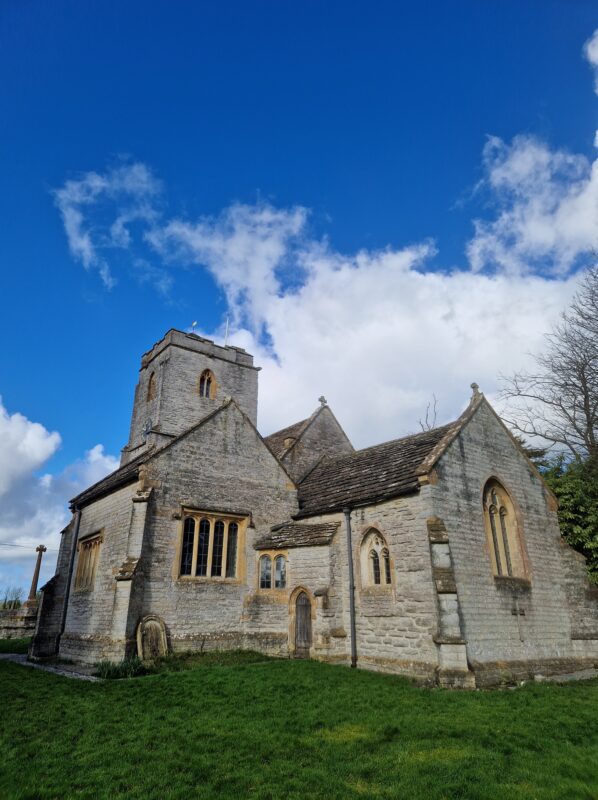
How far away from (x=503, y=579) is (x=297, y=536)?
24.0 feet

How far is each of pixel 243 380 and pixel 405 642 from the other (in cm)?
1751

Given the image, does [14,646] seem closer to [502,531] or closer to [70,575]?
[70,575]

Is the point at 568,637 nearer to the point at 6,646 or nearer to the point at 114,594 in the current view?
the point at 114,594

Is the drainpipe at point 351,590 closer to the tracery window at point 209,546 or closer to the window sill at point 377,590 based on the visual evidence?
the window sill at point 377,590

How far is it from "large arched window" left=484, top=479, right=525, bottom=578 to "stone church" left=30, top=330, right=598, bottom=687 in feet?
0.24

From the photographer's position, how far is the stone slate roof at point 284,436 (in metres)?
27.0

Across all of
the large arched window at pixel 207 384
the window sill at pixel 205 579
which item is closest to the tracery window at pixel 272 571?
the window sill at pixel 205 579

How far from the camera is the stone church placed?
15172 millimetres

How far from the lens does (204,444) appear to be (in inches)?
786

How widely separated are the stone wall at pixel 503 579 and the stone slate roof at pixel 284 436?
11039 mm

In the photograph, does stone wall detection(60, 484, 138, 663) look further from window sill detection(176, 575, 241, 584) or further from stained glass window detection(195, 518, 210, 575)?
stained glass window detection(195, 518, 210, 575)

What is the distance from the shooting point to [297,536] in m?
19.1

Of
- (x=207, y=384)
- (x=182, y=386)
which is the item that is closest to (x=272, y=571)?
(x=182, y=386)

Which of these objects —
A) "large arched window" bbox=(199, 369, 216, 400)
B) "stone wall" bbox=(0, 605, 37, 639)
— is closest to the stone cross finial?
"stone wall" bbox=(0, 605, 37, 639)
